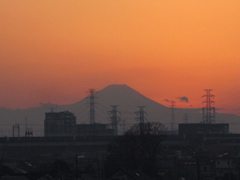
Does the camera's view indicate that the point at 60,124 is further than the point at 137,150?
Yes

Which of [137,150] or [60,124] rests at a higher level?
[60,124]

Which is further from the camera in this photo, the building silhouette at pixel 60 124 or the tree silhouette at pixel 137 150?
the building silhouette at pixel 60 124

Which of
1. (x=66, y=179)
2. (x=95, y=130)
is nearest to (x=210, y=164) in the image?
(x=66, y=179)

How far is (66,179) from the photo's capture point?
82.3ft

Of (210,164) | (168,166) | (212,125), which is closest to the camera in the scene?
(210,164)

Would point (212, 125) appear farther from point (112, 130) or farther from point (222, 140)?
point (112, 130)

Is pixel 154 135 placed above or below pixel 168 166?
above

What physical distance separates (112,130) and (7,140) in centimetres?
2487

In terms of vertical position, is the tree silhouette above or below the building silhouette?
below

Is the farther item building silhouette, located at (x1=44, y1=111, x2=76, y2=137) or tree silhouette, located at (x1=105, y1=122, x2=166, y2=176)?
building silhouette, located at (x1=44, y1=111, x2=76, y2=137)

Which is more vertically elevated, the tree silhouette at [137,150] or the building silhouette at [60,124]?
the building silhouette at [60,124]

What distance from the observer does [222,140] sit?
69312mm

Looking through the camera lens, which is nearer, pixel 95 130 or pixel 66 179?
pixel 66 179

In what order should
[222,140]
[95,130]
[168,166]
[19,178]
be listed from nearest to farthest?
[19,178] < [168,166] < [222,140] < [95,130]
